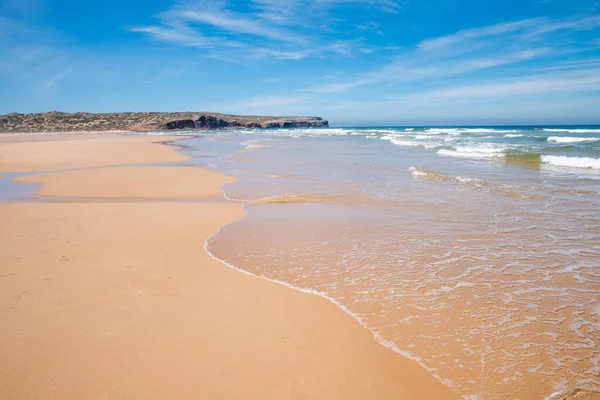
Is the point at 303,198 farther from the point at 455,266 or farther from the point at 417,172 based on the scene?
the point at 417,172

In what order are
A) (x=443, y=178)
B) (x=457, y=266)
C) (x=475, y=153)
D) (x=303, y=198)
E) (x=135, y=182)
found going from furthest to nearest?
1. (x=475, y=153)
2. (x=443, y=178)
3. (x=135, y=182)
4. (x=303, y=198)
5. (x=457, y=266)

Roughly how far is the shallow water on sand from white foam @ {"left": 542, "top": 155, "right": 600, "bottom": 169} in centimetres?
632

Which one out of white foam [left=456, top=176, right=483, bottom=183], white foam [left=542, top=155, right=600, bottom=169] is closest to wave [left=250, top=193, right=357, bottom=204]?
white foam [left=456, top=176, right=483, bottom=183]

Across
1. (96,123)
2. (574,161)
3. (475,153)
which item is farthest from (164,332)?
(96,123)

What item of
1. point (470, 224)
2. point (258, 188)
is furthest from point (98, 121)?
point (470, 224)

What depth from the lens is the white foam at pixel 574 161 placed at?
13948 mm

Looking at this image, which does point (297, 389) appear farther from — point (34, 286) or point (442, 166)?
point (442, 166)

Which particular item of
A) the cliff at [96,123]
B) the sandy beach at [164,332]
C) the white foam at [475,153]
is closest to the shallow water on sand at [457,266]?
the sandy beach at [164,332]

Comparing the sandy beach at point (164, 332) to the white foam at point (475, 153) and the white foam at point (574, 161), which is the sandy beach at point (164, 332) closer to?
the white foam at point (574, 161)

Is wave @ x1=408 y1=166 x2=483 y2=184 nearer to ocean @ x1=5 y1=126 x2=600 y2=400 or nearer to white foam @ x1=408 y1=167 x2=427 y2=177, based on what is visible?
white foam @ x1=408 y1=167 x2=427 y2=177

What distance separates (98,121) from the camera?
89312mm

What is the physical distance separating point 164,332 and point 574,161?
18263 mm

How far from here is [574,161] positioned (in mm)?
14812

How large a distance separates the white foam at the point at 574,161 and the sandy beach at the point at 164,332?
16098 mm
